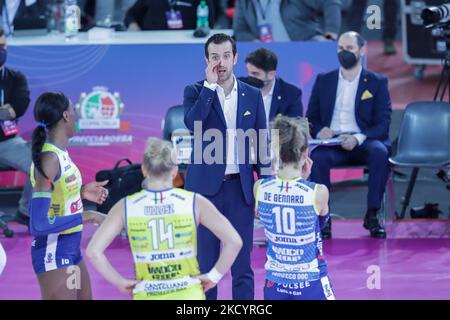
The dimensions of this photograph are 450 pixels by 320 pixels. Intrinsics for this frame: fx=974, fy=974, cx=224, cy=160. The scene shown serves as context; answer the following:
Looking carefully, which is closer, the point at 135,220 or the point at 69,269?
the point at 135,220

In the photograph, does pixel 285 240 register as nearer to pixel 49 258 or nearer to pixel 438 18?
pixel 49 258

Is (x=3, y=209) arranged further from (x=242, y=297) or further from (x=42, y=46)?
(x=242, y=297)

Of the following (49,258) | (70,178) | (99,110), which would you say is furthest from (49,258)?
(99,110)

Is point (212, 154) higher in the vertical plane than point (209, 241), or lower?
higher

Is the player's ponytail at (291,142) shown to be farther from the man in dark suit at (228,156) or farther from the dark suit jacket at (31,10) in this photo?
the dark suit jacket at (31,10)

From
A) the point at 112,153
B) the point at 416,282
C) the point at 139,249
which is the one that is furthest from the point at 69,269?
the point at 112,153

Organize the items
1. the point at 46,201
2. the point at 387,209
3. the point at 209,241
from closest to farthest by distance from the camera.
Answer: the point at 46,201 → the point at 209,241 → the point at 387,209

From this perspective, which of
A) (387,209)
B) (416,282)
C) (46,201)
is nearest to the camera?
(46,201)

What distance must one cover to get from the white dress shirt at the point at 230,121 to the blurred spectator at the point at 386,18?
9441 millimetres

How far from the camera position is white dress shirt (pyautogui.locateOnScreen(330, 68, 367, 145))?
898 centimetres

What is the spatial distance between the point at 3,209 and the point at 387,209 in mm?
3831

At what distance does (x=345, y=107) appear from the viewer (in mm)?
9000

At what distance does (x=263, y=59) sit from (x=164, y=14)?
3196 millimetres

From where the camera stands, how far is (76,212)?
18.4ft
